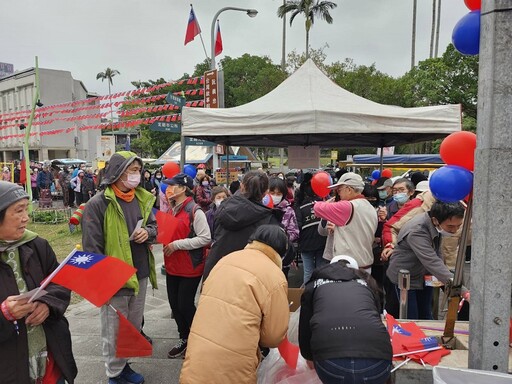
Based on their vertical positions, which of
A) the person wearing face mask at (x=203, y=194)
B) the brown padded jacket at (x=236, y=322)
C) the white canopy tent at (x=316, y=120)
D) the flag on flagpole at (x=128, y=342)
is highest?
the white canopy tent at (x=316, y=120)

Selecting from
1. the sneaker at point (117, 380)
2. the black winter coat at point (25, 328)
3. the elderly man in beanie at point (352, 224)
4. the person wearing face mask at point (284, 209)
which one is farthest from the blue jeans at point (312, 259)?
the black winter coat at point (25, 328)

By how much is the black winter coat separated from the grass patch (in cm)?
593

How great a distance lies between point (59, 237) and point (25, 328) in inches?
344

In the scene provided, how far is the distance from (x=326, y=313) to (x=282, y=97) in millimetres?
4200

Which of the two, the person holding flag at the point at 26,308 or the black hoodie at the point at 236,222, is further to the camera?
the black hoodie at the point at 236,222

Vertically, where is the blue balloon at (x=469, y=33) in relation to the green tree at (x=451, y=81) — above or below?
below

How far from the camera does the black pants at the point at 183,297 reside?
352 cm

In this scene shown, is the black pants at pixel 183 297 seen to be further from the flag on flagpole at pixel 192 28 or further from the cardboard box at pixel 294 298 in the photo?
the flag on flagpole at pixel 192 28

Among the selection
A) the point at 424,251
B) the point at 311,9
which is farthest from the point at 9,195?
the point at 311,9

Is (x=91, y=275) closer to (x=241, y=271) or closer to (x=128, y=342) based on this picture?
(x=241, y=271)

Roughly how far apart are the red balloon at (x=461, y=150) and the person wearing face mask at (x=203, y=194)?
170 inches

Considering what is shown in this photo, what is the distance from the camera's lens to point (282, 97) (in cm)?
553

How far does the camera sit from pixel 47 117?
3803cm

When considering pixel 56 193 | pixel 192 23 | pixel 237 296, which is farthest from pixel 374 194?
pixel 56 193
